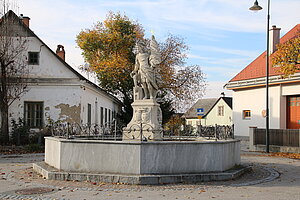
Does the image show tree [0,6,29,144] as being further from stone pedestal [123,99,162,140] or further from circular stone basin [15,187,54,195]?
circular stone basin [15,187,54,195]

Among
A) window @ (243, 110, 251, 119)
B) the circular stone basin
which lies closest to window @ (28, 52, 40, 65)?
window @ (243, 110, 251, 119)

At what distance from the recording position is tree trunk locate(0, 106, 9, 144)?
23859 millimetres

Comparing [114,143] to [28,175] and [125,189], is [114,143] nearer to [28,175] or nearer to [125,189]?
[125,189]

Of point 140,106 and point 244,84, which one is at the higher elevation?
point 244,84

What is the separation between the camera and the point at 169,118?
123 feet

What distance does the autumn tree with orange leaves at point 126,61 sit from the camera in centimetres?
3647

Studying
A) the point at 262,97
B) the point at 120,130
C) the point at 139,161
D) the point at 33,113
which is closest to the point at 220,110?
the point at 262,97

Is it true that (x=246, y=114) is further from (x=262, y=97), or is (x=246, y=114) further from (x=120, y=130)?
(x=120, y=130)

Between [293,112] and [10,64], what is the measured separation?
64.5ft

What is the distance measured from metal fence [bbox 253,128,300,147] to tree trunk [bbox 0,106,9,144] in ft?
50.9

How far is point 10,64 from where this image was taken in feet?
82.2

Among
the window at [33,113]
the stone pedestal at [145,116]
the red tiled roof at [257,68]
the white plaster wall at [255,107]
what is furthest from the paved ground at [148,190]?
the red tiled roof at [257,68]

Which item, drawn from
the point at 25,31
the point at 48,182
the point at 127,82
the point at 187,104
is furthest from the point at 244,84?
the point at 48,182

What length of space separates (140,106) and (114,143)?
4018mm
